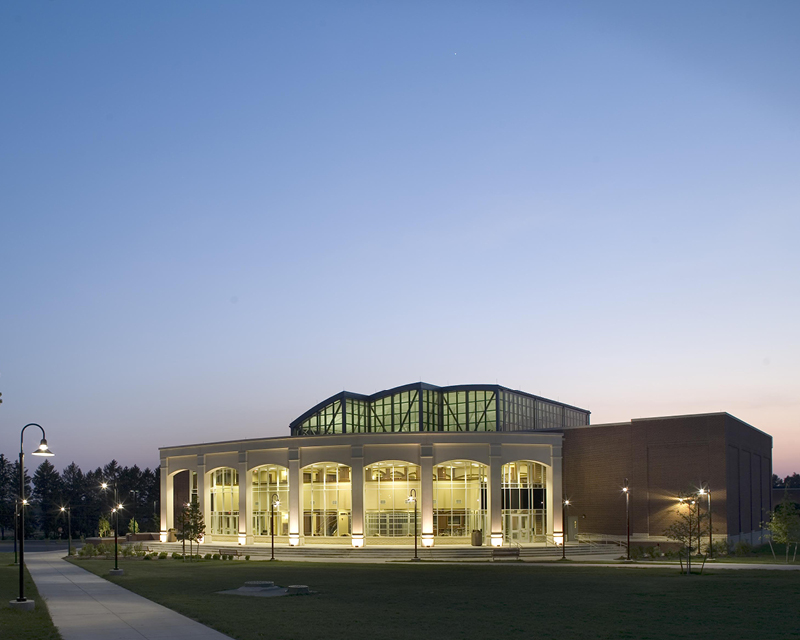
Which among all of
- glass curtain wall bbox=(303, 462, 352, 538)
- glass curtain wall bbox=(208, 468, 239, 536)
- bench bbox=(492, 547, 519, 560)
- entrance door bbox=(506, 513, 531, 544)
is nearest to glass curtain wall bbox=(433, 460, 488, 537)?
entrance door bbox=(506, 513, 531, 544)

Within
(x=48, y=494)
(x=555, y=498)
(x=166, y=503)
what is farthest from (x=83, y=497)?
(x=555, y=498)

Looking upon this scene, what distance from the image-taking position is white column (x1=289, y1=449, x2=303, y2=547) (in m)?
68.2

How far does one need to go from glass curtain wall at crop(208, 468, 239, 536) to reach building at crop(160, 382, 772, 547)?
22 cm

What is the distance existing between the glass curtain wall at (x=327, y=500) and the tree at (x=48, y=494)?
3114 inches

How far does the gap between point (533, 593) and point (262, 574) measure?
17.2 metres

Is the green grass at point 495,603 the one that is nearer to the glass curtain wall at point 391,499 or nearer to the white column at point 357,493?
the white column at point 357,493

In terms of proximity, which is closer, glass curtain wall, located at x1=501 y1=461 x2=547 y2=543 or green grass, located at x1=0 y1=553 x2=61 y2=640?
green grass, located at x1=0 y1=553 x2=61 y2=640

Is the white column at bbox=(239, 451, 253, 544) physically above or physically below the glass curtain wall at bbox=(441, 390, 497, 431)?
below

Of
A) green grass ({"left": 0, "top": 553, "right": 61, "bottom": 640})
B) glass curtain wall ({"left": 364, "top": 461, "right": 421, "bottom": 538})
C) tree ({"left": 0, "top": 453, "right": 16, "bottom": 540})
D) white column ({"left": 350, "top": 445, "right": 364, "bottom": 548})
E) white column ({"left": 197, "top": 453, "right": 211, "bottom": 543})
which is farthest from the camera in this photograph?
tree ({"left": 0, "top": 453, "right": 16, "bottom": 540})

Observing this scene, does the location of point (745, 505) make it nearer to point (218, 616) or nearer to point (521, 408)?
point (521, 408)

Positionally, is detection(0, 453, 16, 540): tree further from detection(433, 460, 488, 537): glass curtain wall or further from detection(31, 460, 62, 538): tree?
detection(433, 460, 488, 537): glass curtain wall

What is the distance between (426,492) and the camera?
65.0 metres

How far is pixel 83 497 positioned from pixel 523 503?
3922 inches

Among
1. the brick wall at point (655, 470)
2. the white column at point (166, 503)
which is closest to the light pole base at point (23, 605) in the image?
the brick wall at point (655, 470)
